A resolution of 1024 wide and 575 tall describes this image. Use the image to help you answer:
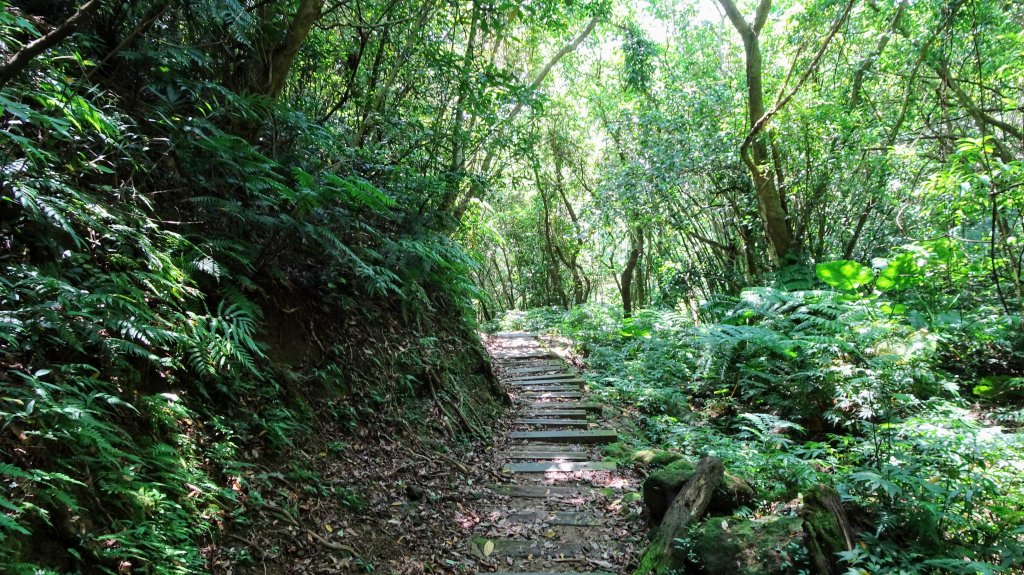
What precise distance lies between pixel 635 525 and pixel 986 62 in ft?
30.4

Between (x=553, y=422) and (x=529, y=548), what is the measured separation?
9.97 ft

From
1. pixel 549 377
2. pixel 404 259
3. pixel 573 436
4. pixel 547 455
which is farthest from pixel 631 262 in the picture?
pixel 404 259

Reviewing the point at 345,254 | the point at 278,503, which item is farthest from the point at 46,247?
the point at 345,254

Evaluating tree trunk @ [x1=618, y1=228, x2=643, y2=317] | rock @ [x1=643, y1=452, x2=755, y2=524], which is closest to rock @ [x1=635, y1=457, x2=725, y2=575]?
rock @ [x1=643, y1=452, x2=755, y2=524]

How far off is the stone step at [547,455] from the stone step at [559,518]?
4.05 feet

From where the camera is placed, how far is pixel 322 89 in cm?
664

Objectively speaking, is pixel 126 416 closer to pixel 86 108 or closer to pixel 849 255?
pixel 86 108

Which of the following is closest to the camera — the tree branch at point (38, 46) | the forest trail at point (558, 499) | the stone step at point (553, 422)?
the tree branch at point (38, 46)

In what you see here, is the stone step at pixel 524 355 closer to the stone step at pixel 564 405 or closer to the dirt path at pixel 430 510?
the stone step at pixel 564 405

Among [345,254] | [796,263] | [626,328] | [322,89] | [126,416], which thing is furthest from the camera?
[626,328]

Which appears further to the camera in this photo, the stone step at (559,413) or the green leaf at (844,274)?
the green leaf at (844,274)

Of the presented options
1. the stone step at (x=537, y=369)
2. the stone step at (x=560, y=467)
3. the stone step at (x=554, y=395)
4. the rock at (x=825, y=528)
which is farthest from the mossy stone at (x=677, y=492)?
the stone step at (x=537, y=369)

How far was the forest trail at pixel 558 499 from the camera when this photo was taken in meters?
3.60

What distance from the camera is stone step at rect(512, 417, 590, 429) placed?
6633 millimetres
